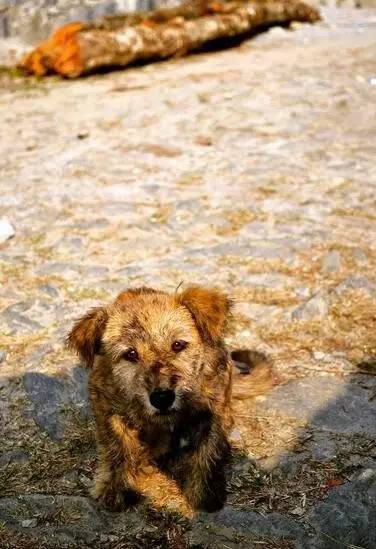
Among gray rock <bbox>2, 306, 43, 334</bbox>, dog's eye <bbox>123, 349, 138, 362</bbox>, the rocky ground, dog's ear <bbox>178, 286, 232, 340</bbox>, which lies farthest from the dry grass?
gray rock <bbox>2, 306, 43, 334</bbox>

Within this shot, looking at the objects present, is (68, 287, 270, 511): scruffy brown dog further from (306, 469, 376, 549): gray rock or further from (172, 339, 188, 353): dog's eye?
(306, 469, 376, 549): gray rock

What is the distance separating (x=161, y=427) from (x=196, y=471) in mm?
355

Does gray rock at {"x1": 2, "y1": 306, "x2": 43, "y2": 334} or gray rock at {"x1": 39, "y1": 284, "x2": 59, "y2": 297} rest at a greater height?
gray rock at {"x1": 2, "y1": 306, "x2": 43, "y2": 334}

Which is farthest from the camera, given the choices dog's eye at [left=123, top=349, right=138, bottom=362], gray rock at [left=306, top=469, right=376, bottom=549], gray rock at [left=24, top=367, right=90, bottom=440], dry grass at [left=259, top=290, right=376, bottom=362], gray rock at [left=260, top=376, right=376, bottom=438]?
dry grass at [left=259, top=290, right=376, bottom=362]

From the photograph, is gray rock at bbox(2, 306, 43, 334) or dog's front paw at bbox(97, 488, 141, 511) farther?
gray rock at bbox(2, 306, 43, 334)

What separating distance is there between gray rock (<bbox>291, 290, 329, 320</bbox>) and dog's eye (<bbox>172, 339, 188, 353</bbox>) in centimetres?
209

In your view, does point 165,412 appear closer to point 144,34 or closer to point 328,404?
point 328,404

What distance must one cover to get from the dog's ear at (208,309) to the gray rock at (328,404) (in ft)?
3.06

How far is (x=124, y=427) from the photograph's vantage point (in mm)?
4387

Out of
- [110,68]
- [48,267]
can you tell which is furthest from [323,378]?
[110,68]

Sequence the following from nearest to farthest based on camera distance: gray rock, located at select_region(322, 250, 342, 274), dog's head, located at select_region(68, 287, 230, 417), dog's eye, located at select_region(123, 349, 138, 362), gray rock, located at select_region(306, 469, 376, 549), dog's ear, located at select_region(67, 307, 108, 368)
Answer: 1. gray rock, located at select_region(306, 469, 376, 549)
2. dog's head, located at select_region(68, 287, 230, 417)
3. dog's eye, located at select_region(123, 349, 138, 362)
4. dog's ear, located at select_region(67, 307, 108, 368)
5. gray rock, located at select_region(322, 250, 342, 274)

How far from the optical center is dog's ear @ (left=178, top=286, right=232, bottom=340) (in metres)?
4.50

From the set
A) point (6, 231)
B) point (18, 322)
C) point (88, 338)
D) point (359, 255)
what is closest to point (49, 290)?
point (18, 322)

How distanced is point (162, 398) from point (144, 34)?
1346 cm
